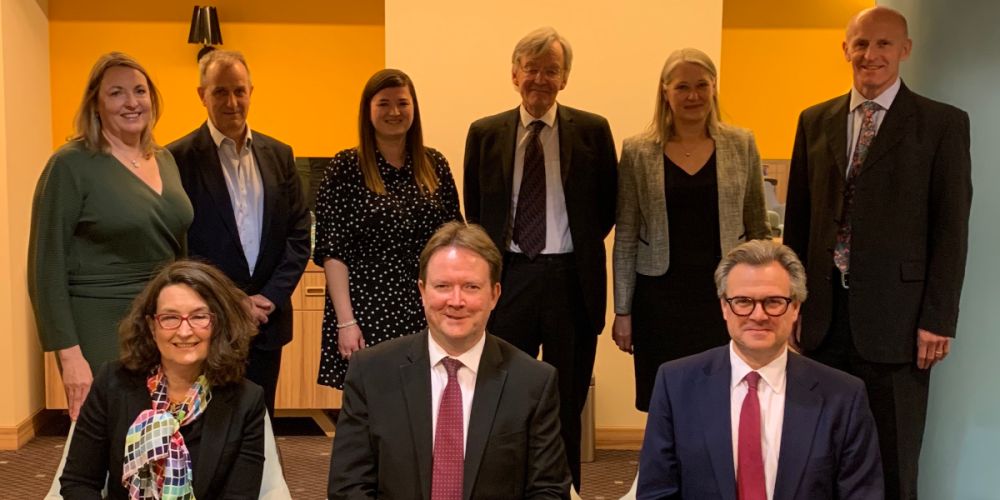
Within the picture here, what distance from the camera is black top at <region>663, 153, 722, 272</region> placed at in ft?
10.5

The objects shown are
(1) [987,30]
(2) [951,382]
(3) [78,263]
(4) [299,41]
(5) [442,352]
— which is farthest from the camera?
(4) [299,41]

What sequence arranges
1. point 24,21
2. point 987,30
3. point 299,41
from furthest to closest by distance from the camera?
point 299,41, point 24,21, point 987,30

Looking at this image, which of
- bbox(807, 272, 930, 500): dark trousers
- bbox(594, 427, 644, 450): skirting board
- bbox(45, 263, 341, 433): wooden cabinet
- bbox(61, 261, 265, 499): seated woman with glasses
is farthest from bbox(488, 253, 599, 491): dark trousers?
bbox(45, 263, 341, 433): wooden cabinet

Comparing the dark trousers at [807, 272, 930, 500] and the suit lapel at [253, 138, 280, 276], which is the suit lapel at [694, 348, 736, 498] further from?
the suit lapel at [253, 138, 280, 276]

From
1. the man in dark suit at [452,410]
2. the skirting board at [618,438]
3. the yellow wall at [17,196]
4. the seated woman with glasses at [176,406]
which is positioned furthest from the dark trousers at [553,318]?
the yellow wall at [17,196]

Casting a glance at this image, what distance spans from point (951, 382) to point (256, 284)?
2356 millimetres

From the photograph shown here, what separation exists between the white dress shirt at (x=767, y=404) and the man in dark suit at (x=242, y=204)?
160 cm

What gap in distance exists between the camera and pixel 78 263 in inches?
110

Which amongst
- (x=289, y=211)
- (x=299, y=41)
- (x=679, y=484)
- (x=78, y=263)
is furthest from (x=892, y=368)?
(x=299, y=41)

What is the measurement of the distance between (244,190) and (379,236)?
1.58 ft

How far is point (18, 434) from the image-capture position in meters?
4.72

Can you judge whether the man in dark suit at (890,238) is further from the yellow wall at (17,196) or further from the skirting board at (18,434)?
the skirting board at (18,434)

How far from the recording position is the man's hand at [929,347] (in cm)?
283

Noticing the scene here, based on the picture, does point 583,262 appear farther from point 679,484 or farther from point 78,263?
point 78,263
